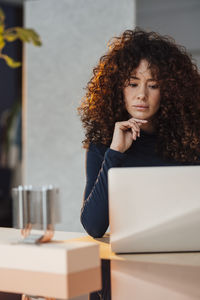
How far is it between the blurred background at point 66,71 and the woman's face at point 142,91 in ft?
6.17

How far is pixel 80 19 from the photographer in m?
3.75

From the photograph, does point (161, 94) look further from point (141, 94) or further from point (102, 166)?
point (102, 166)

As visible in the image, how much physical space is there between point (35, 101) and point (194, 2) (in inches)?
60.4

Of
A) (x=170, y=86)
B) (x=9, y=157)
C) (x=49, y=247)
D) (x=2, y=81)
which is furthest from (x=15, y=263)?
(x=2, y=81)

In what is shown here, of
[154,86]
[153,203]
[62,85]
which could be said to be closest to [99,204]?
[153,203]

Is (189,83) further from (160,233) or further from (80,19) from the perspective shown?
(80,19)

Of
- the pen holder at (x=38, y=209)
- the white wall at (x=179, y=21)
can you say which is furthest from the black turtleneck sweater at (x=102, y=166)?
the white wall at (x=179, y=21)

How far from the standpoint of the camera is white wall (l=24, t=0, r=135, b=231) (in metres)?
3.71

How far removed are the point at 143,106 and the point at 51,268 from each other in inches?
37.9

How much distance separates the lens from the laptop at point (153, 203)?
119 centimetres

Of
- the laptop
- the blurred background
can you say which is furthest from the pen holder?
the blurred background

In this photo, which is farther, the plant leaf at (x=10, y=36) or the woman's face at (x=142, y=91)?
the woman's face at (x=142, y=91)

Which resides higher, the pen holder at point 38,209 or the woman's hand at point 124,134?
the woman's hand at point 124,134

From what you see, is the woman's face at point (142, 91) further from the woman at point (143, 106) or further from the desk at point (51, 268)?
the desk at point (51, 268)
